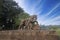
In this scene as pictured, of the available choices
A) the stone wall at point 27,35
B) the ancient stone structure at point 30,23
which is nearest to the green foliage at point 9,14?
the ancient stone structure at point 30,23

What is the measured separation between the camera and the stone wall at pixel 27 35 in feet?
19.3

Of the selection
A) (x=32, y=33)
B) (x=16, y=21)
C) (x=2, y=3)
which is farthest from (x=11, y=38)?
(x=2, y=3)

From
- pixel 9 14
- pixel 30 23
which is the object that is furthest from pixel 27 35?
pixel 9 14

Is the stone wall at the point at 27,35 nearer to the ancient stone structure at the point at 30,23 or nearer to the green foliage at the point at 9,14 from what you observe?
the ancient stone structure at the point at 30,23

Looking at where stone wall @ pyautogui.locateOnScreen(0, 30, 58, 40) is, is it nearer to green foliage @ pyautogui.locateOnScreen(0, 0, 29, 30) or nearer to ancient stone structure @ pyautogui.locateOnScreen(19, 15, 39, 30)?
ancient stone structure @ pyautogui.locateOnScreen(19, 15, 39, 30)

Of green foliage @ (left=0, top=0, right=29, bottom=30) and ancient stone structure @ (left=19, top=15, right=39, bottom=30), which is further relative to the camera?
green foliage @ (left=0, top=0, right=29, bottom=30)

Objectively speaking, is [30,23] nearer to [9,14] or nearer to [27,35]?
[27,35]

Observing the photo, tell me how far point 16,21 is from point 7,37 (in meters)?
5.21

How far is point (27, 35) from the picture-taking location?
20.0 ft

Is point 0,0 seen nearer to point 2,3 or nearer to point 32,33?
point 2,3

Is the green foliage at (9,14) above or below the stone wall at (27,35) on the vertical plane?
above

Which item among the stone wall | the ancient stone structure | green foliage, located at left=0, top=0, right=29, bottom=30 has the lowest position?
the stone wall

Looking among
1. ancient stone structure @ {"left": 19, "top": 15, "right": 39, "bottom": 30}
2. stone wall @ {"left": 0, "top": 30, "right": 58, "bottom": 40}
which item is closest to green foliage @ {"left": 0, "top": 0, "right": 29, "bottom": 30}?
ancient stone structure @ {"left": 19, "top": 15, "right": 39, "bottom": 30}

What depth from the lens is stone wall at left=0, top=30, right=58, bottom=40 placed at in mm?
5894
